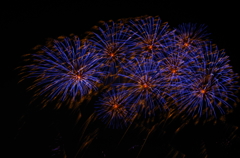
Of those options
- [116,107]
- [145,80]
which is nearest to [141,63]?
[145,80]

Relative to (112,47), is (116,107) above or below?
below

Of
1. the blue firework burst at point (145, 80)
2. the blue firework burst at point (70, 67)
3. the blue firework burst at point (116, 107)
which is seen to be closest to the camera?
the blue firework burst at point (70, 67)

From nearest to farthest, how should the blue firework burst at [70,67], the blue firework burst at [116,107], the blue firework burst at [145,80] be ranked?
1. the blue firework burst at [70,67]
2. the blue firework burst at [145,80]
3. the blue firework burst at [116,107]

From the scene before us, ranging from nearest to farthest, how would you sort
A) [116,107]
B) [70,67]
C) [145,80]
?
[70,67] → [145,80] → [116,107]

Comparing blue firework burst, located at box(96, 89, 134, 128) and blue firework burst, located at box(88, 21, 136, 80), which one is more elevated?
blue firework burst, located at box(88, 21, 136, 80)

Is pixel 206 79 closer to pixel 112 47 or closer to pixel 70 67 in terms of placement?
pixel 112 47

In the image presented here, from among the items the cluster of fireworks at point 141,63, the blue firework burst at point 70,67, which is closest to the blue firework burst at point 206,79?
the cluster of fireworks at point 141,63

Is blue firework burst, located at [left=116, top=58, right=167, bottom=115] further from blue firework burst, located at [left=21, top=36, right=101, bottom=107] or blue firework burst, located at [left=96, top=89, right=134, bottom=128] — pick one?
blue firework burst, located at [left=21, top=36, right=101, bottom=107]

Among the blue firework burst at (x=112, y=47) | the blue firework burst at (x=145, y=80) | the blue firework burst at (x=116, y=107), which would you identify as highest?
the blue firework burst at (x=112, y=47)

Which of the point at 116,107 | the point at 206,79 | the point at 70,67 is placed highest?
the point at 70,67

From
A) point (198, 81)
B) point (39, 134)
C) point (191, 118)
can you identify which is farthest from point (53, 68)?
point (191, 118)

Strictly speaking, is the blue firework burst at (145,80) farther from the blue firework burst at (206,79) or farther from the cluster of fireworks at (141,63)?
the blue firework burst at (206,79)

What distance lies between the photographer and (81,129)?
30.1 feet

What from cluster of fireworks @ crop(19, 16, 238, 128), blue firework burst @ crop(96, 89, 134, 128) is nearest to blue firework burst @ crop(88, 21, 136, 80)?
cluster of fireworks @ crop(19, 16, 238, 128)
